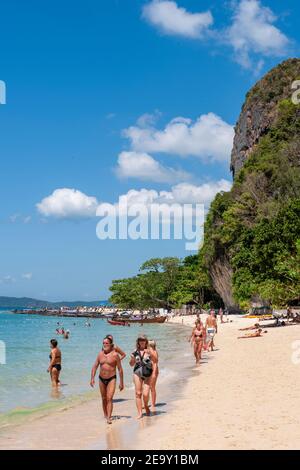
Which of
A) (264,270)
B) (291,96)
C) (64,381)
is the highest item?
(291,96)

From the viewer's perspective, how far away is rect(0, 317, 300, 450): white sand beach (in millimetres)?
8771

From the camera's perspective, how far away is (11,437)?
10.1m

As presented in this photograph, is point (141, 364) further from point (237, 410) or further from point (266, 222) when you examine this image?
point (266, 222)

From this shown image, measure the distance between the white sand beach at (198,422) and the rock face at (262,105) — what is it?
80.3 m

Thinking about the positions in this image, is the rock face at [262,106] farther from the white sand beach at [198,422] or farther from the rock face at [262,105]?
the white sand beach at [198,422]

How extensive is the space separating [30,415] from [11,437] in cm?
279

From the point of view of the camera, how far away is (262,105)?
93875 millimetres

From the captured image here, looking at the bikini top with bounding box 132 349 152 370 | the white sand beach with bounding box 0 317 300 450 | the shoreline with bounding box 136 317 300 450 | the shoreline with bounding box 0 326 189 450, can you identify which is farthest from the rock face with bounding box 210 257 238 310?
the bikini top with bounding box 132 349 152 370

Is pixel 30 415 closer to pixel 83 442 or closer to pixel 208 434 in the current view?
pixel 83 442

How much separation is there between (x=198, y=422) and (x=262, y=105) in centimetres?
8981

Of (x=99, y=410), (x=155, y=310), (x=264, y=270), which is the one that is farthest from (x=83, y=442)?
(x=155, y=310)

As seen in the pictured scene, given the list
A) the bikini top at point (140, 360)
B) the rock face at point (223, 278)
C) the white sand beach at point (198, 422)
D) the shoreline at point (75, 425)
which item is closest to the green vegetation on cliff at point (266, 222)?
the rock face at point (223, 278)
